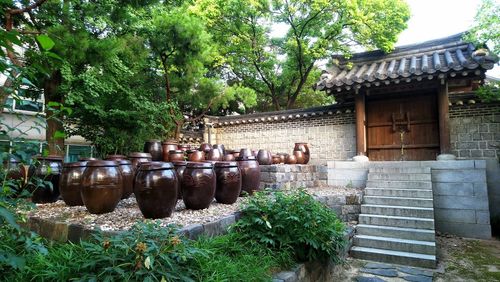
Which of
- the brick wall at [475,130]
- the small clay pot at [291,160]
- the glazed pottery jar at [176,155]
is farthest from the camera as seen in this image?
the small clay pot at [291,160]

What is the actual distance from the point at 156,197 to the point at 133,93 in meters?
4.08

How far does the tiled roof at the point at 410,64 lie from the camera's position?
19.9ft

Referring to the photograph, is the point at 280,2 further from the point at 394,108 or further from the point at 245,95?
the point at 394,108

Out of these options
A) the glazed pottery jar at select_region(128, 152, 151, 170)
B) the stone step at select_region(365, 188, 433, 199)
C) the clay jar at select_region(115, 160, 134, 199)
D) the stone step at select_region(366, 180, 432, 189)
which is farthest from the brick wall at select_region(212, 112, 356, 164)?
the clay jar at select_region(115, 160, 134, 199)

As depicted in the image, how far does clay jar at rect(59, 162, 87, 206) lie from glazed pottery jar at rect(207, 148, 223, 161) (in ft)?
8.21

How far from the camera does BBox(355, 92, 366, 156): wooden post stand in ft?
24.8

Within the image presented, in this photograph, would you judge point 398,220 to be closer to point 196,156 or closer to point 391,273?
point 391,273

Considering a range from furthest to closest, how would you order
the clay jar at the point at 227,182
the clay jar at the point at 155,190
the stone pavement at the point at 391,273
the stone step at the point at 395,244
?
the stone step at the point at 395,244 → the clay jar at the point at 227,182 → the stone pavement at the point at 391,273 → the clay jar at the point at 155,190

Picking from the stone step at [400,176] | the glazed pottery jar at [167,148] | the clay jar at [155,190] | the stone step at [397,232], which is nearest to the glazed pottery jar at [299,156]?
the stone step at [400,176]

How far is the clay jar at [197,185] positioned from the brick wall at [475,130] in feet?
19.7

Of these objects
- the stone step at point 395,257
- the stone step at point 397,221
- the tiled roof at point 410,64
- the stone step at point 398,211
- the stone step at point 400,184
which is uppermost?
the tiled roof at point 410,64

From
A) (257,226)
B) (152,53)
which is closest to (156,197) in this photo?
(257,226)

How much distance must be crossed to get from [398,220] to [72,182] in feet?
16.9

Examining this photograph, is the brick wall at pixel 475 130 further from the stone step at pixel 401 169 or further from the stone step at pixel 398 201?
the stone step at pixel 398 201
